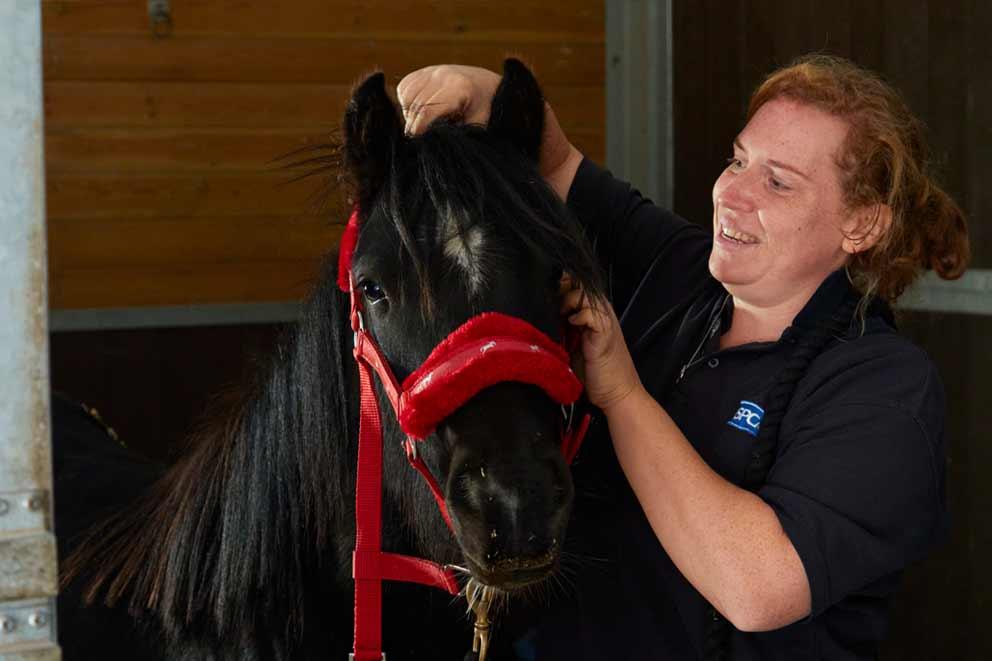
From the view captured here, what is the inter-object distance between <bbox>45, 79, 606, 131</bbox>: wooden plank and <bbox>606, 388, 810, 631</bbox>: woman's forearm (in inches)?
98.5

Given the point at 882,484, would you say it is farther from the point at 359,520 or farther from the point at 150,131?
the point at 150,131

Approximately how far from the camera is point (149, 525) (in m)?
1.89

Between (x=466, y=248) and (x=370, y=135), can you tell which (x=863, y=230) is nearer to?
(x=466, y=248)

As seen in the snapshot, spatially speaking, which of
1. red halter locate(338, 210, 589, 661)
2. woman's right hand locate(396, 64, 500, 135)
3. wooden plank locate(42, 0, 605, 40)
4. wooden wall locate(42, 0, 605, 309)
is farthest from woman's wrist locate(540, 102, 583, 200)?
wooden plank locate(42, 0, 605, 40)

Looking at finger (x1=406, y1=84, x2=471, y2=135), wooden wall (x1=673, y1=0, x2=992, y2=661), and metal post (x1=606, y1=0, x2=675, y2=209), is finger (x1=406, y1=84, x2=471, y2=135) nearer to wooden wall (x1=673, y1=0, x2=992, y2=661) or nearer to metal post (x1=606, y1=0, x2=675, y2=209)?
wooden wall (x1=673, y1=0, x2=992, y2=661)

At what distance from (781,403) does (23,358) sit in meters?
1.04

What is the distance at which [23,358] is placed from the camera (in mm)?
1025

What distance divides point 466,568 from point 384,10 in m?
2.91

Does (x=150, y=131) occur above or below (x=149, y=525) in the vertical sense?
above

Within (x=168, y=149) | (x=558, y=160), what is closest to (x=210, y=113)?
(x=168, y=149)

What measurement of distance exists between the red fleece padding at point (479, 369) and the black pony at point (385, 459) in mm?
29

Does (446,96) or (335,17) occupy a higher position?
(335,17)

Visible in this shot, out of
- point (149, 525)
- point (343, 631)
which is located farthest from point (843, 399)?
point (149, 525)

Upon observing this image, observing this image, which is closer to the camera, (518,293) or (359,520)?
(518,293)
